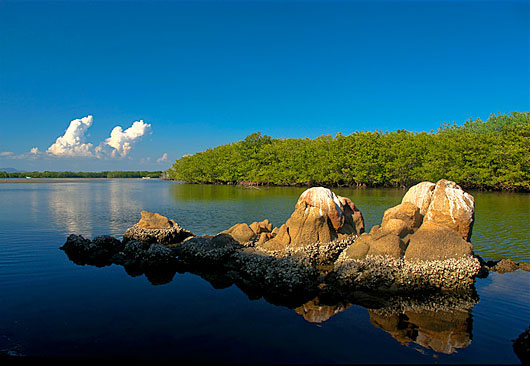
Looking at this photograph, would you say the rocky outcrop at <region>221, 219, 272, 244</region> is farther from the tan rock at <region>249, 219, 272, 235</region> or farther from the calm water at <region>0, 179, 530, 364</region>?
the calm water at <region>0, 179, 530, 364</region>

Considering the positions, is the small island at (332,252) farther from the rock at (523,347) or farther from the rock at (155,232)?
the rock at (523,347)

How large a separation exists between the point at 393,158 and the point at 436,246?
202 ft

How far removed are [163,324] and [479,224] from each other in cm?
2370

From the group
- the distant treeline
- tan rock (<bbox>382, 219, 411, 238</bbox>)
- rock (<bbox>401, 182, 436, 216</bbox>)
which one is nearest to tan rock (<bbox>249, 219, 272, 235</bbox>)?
tan rock (<bbox>382, 219, 411, 238</bbox>)

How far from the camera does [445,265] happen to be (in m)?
12.4

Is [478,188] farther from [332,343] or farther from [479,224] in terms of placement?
[332,343]

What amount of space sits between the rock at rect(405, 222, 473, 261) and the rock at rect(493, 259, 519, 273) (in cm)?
242

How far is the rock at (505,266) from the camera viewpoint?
46.4 feet

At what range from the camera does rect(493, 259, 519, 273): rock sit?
14148 millimetres

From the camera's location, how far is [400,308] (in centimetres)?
1080

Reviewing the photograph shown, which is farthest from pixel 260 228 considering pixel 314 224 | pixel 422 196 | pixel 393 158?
pixel 393 158

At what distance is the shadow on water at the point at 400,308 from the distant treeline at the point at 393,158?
52301mm

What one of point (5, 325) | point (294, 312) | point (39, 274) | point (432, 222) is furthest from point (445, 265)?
point (39, 274)

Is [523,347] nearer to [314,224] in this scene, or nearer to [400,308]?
[400,308]
